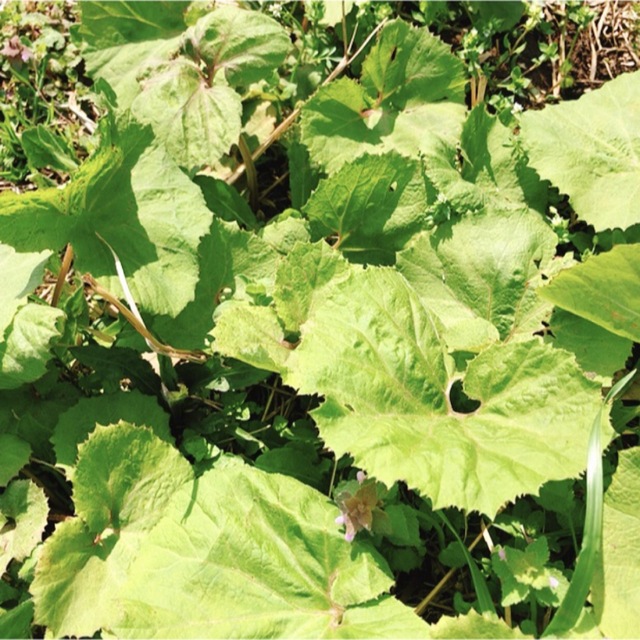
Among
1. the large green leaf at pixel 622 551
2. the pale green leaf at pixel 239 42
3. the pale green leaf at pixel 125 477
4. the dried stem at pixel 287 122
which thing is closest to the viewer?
the large green leaf at pixel 622 551

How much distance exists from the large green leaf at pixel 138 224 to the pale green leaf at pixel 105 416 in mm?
344

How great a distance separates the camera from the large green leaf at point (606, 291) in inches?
87.0

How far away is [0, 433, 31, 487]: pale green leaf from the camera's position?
2.47 meters

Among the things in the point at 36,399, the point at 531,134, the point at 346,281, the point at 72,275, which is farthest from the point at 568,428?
the point at 72,275

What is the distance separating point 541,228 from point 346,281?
2.50ft

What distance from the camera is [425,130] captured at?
296cm

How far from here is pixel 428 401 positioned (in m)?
2.21

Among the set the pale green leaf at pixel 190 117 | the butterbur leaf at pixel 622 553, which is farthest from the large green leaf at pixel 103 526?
the butterbur leaf at pixel 622 553

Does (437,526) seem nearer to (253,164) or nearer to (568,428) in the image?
(568,428)

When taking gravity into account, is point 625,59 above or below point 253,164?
above

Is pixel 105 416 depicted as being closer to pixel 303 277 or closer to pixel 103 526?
pixel 103 526

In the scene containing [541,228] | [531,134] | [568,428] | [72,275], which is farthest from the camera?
[72,275]

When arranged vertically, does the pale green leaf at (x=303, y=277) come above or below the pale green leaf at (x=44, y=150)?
below

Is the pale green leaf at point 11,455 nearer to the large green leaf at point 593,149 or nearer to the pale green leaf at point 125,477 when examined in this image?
the pale green leaf at point 125,477
